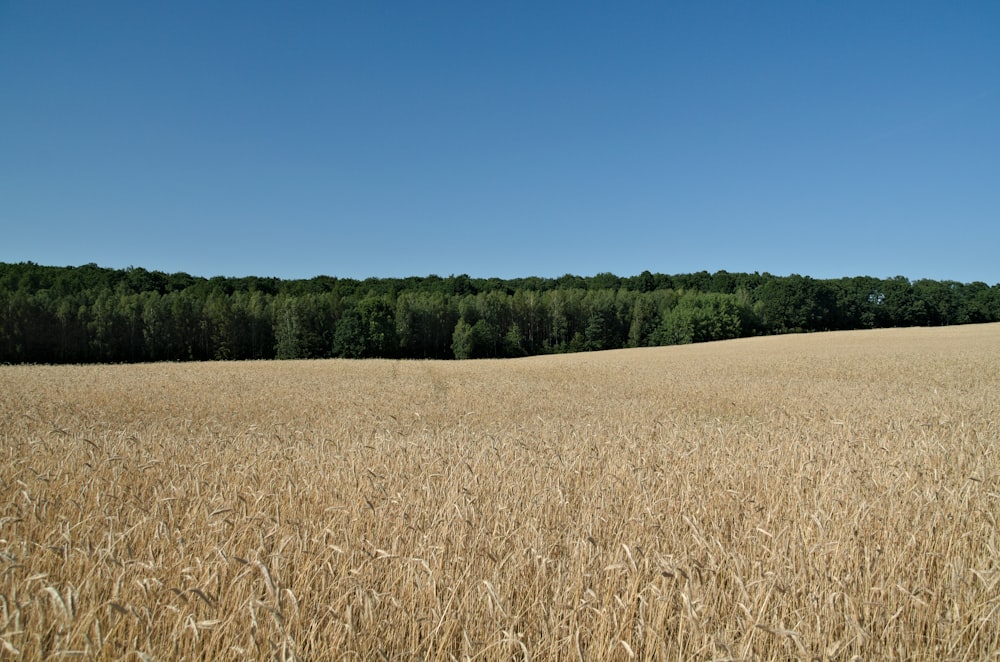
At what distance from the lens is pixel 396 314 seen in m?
66.4

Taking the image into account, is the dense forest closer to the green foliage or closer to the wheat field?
the green foliage

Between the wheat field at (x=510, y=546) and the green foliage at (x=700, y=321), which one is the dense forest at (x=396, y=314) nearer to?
the green foliage at (x=700, y=321)

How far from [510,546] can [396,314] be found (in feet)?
214

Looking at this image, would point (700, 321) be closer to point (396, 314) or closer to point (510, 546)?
Result: point (396, 314)

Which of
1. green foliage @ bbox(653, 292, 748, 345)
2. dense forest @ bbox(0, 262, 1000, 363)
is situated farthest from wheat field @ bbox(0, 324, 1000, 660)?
green foliage @ bbox(653, 292, 748, 345)

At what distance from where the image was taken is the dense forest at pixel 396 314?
52844mm

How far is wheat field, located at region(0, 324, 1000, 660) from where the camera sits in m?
2.06

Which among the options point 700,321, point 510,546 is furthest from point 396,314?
point 510,546

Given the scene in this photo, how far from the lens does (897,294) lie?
9419 cm

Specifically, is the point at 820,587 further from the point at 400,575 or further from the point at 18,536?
the point at 18,536

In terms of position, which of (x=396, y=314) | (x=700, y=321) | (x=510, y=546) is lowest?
(x=510, y=546)

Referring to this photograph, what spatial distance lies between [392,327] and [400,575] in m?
63.8

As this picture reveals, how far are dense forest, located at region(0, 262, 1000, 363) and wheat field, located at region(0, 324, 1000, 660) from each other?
57.9 m

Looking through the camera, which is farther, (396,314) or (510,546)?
(396,314)
